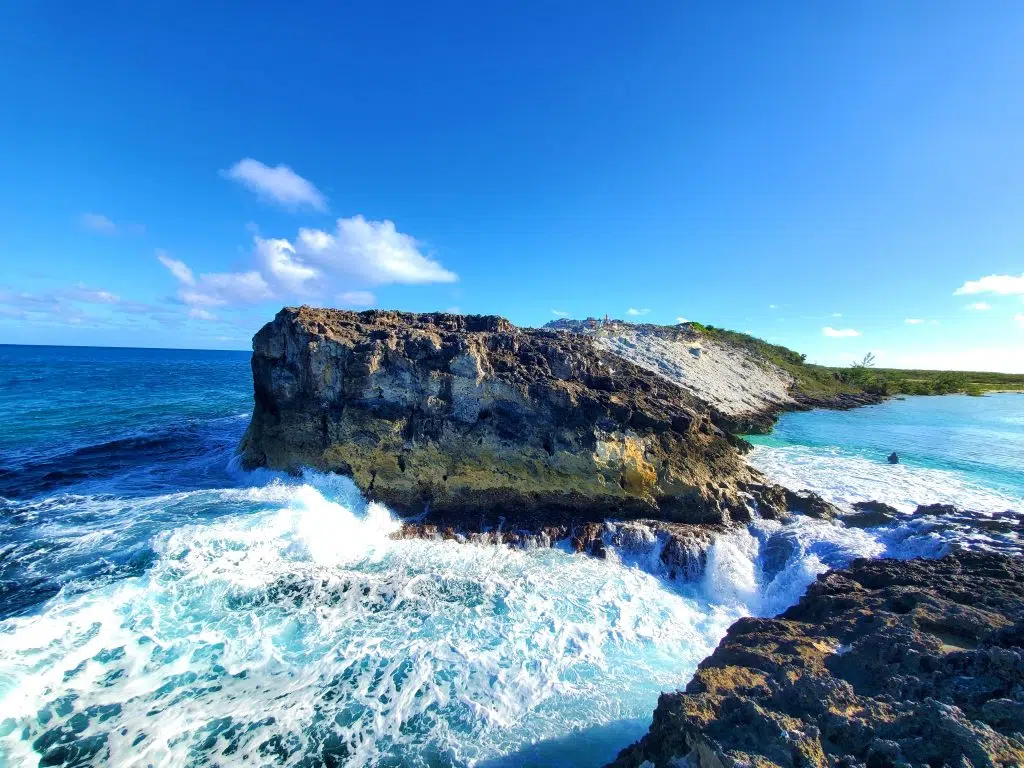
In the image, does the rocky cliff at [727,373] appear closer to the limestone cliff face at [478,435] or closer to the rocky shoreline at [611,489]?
the rocky shoreline at [611,489]

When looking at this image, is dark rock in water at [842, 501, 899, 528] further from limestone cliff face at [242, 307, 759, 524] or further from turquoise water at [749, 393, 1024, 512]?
limestone cliff face at [242, 307, 759, 524]

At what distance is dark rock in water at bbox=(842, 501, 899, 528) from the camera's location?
1379 centimetres

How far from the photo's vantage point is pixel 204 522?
13.0 metres

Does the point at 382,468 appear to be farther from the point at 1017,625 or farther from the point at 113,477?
the point at 1017,625

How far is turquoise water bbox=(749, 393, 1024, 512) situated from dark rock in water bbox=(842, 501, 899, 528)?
139 centimetres

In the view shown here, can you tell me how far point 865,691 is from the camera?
538cm

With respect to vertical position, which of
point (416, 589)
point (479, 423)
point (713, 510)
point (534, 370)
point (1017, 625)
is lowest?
point (416, 589)

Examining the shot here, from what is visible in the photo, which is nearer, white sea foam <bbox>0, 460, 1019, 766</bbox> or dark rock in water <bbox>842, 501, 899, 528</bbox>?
white sea foam <bbox>0, 460, 1019, 766</bbox>

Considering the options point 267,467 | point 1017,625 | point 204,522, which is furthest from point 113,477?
point 1017,625

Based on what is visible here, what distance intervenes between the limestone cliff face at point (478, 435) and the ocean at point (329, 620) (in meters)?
1.43

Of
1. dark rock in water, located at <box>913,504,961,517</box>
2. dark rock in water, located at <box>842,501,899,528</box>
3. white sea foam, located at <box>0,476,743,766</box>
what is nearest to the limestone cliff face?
white sea foam, located at <box>0,476,743,766</box>

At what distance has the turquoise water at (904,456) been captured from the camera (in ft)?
56.4

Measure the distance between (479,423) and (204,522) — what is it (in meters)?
9.11

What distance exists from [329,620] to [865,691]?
32.4 ft
